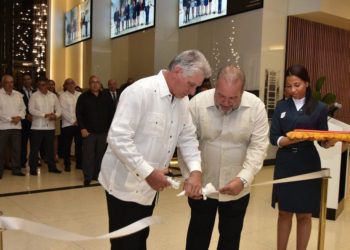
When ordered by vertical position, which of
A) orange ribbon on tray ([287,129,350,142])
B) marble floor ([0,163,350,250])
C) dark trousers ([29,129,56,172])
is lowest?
marble floor ([0,163,350,250])

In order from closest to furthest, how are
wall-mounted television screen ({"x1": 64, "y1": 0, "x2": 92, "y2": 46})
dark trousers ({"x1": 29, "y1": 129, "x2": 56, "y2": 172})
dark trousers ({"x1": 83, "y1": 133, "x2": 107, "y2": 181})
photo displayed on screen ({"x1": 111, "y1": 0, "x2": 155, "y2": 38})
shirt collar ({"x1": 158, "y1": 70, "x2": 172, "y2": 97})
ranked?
shirt collar ({"x1": 158, "y1": 70, "x2": 172, "y2": 97}), dark trousers ({"x1": 83, "y1": 133, "x2": 107, "y2": 181}), dark trousers ({"x1": 29, "y1": 129, "x2": 56, "y2": 172}), photo displayed on screen ({"x1": 111, "y1": 0, "x2": 155, "y2": 38}), wall-mounted television screen ({"x1": 64, "y1": 0, "x2": 92, "y2": 46})

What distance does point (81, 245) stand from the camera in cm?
343

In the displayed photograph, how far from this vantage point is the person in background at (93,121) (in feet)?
19.8

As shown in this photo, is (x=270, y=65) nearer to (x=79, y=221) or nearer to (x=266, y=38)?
(x=266, y=38)

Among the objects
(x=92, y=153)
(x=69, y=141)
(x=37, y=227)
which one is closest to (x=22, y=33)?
(x=69, y=141)

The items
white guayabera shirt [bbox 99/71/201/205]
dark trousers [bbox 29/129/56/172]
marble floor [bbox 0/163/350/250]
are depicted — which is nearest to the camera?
white guayabera shirt [bbox 99/71/201/205]

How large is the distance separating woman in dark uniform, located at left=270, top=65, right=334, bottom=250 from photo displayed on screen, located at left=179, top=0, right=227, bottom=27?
5571mm

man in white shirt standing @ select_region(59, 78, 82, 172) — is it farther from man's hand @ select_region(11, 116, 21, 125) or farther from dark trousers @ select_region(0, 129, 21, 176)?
man's hand @ select_region(11, 116, 21, 125)

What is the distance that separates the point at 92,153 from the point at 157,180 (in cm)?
436

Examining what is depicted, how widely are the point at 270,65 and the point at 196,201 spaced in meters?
6.01

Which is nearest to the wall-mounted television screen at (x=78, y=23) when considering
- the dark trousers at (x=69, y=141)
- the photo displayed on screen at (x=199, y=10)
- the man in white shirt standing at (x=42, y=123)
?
the photo displayed on screen at (x=199, y=10)

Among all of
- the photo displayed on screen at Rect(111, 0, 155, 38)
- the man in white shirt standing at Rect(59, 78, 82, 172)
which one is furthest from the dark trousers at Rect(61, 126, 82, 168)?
the photo displayed on screen at Rect(111, 0, 155, 38)

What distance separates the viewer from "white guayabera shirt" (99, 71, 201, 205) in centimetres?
186

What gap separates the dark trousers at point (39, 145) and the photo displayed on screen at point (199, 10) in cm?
394
